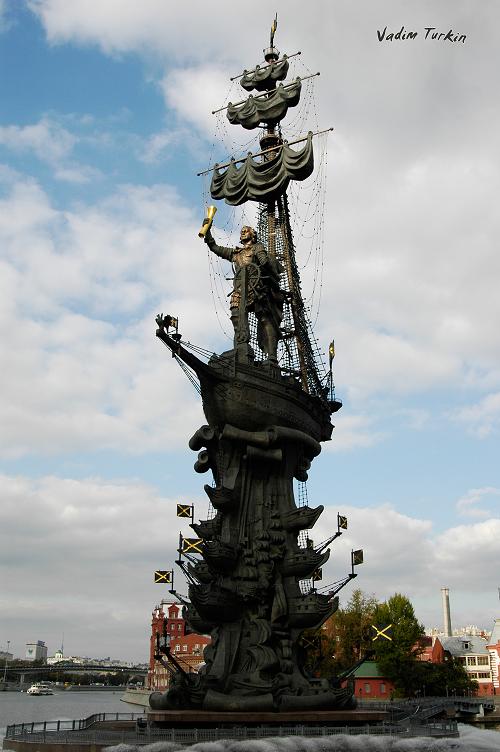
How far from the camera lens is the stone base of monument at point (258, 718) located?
88.5 ft

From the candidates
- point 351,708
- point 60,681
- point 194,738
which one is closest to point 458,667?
point 351,708

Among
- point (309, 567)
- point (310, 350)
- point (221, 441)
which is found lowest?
point (309, 567)

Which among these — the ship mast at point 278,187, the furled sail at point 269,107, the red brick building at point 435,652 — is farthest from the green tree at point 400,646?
the furled sail at point 269,107

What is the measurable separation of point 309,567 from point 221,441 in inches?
274

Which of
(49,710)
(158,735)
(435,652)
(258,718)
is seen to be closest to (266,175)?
(258,718)

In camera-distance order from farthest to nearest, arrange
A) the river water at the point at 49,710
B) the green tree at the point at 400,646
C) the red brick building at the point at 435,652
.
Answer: the red brick building at the point at 435,652 < the river water at the point at 49,710 < the green tree at the point at 400,646

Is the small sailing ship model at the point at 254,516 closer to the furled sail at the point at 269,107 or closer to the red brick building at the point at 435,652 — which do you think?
the furled sail at the point at 269,107

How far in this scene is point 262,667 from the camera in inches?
1176

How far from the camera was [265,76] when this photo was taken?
46.2 meters

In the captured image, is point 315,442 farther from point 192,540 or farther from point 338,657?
point 338,657

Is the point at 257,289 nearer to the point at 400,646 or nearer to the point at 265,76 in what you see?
the point at 265,76

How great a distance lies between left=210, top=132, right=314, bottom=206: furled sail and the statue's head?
13.7ft

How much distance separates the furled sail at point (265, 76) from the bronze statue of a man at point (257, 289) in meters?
13.9

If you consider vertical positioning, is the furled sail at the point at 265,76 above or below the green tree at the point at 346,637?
above
